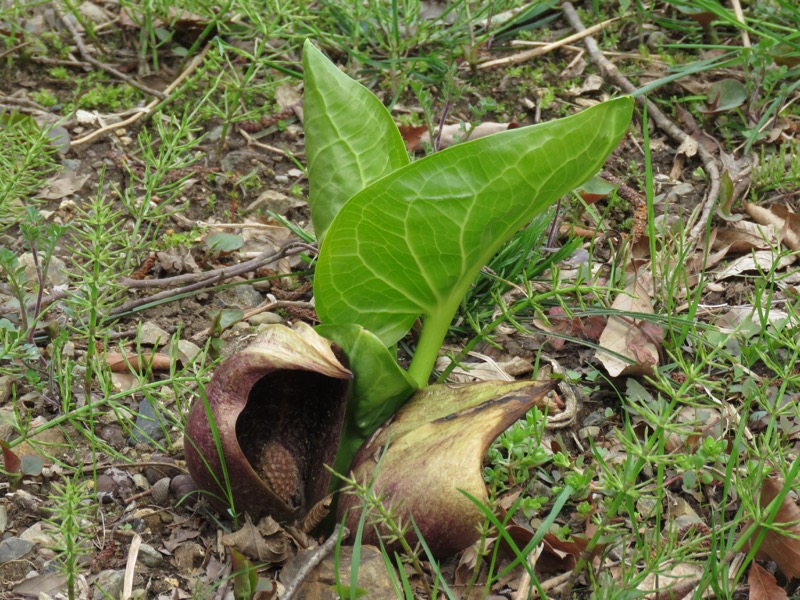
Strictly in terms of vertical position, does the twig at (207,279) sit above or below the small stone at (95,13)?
below

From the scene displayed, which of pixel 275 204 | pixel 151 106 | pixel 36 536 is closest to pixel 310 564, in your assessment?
pixel 36 536

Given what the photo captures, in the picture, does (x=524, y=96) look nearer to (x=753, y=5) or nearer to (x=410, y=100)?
(x=410, y=100)

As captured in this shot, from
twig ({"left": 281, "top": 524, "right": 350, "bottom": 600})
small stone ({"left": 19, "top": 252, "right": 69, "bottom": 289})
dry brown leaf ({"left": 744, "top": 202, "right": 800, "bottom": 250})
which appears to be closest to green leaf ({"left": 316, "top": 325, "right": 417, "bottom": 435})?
twig ({"left": 281, "top": 524, "right": 350, "bottom": 600})

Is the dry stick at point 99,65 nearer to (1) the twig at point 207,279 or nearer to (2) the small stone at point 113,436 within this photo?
(1) the twig at point 207,279

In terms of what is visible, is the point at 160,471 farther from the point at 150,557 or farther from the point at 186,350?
the point at 186,350

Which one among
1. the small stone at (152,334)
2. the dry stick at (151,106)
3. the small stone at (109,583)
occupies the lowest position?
the small stone at (109,583)

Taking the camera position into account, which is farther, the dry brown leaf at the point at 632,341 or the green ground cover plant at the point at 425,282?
the dry brown leaf at the point at 632,341

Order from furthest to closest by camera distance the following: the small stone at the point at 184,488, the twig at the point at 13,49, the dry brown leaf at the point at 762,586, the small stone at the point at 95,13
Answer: the small stone at the point at 95,13 < the twig at the point at 13,49 < the small stone at the point at 184,488 < the dry brown leaf at the point at 762,586

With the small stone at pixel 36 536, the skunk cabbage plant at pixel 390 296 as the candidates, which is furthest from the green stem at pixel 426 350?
the small stone at pixel 36 536
